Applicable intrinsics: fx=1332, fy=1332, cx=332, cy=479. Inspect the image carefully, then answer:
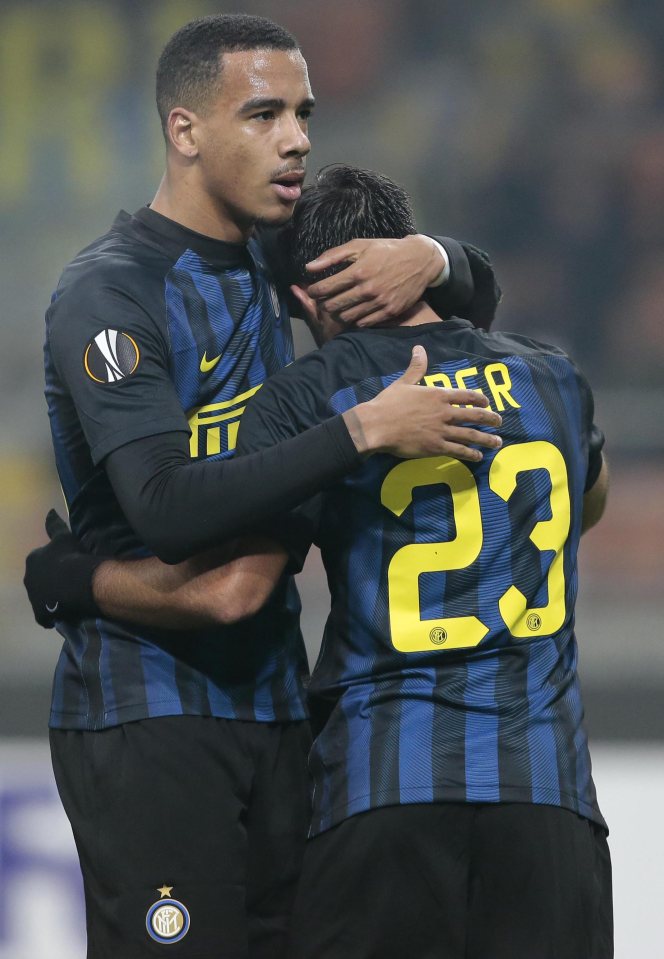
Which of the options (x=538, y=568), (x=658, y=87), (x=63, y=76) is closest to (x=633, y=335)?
(x=658, y=87)

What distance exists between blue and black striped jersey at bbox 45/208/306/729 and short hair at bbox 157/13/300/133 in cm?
17

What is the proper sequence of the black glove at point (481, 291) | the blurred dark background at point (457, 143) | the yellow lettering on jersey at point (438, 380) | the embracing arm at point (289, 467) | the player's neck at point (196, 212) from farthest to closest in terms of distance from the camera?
the blurred dark background at point (457, 143)
the black glove at point (481, 291)
the player's neck at point (196, 212)
the yellow lettering on jersey at point (438, 380)
the embracing arm at point (289, 467)

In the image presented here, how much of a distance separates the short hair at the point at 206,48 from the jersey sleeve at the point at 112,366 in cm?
34

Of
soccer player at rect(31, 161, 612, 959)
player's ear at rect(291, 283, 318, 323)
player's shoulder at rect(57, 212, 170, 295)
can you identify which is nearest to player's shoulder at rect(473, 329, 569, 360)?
soccer player at rect(31, 161, 612, 959)

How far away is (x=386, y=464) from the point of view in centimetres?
167

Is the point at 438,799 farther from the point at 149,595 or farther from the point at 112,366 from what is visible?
the point at 112,366

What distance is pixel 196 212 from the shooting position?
75.2 inches

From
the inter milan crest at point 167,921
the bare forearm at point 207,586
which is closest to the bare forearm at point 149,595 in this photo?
the bare forearm at point 207,586

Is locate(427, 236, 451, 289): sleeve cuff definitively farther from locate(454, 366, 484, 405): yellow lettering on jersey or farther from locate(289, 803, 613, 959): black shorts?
locate(289, 803, 613, 959): black shorts

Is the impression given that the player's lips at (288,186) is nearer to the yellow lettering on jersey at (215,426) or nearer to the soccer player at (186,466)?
the soccer player at (186,466)

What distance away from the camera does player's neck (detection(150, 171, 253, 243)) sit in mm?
1909

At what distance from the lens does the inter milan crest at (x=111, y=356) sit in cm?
169

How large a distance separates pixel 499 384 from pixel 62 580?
2.13ft

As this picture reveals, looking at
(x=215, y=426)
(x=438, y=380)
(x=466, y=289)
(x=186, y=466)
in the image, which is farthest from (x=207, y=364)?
(x=466, y=289)
